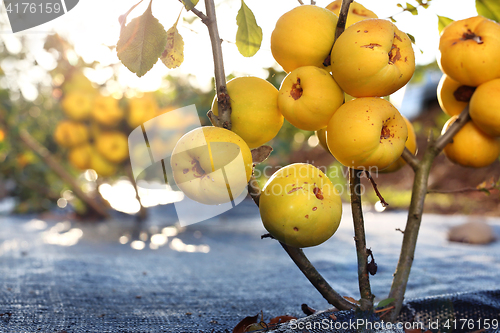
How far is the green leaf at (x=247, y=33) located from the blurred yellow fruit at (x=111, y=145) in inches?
36.7

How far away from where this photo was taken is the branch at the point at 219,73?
523 millimetres

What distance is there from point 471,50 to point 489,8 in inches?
7.7

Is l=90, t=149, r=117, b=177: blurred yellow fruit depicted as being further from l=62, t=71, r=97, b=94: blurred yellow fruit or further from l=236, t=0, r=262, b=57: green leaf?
l=236, t=0, r=262, b=57: green leaf

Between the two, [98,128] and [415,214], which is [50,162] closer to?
[98,128]

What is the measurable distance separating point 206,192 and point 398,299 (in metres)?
0.37

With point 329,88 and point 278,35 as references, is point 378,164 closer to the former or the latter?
point 329,88

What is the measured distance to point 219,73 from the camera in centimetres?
53

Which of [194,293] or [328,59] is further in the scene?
[194,293]

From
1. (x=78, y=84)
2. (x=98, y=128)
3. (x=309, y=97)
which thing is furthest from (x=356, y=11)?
(x=78, y=84)

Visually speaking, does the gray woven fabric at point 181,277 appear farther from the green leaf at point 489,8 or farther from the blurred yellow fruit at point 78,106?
the green leaf at point 489,8

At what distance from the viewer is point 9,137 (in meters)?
1.79

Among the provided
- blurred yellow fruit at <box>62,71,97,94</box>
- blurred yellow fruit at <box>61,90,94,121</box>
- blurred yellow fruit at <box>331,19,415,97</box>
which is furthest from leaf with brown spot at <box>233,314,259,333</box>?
blurred yellow fruit at <box>62,71,97,94</box>

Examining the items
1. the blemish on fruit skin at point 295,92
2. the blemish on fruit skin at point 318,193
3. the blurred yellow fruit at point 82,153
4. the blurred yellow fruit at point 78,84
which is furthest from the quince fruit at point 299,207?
the blurred yellow fruit at point 78,84

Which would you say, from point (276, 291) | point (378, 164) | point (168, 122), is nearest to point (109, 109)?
point (168, 122)
